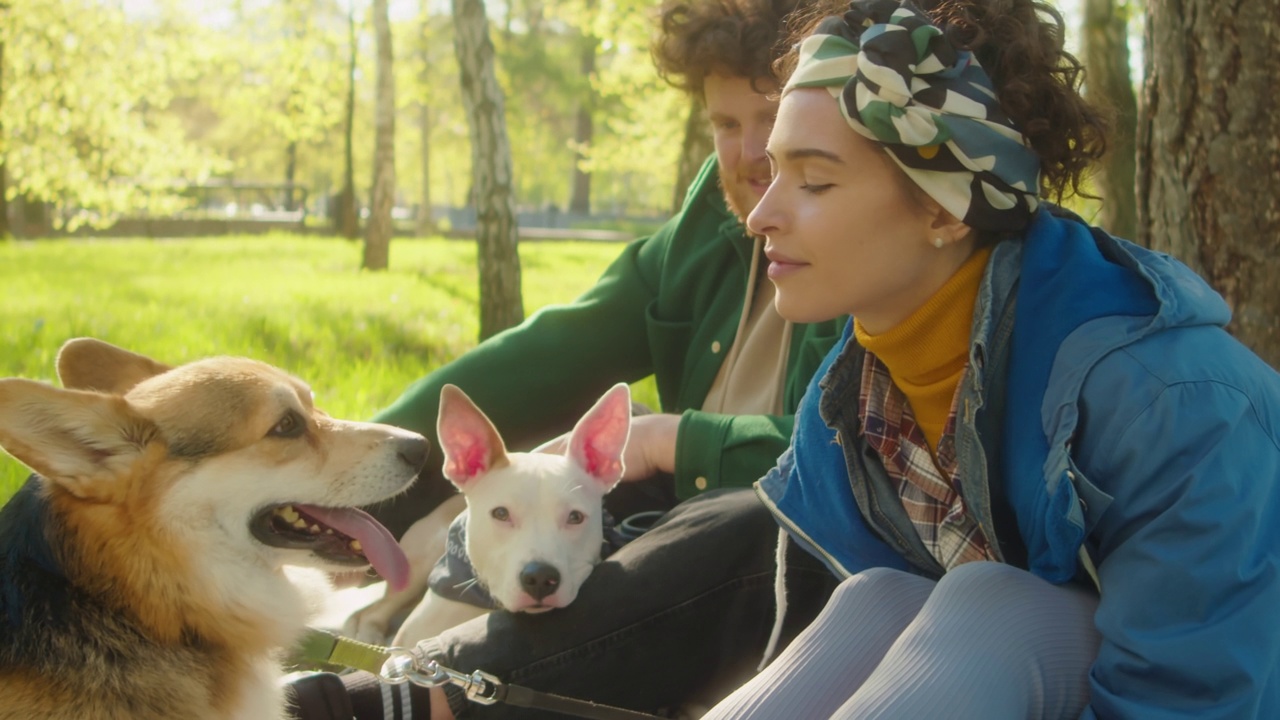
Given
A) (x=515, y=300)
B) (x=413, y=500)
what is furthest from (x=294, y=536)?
(x=515, y=300)

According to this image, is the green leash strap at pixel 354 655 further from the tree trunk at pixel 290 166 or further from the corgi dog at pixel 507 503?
the tree trunk at pixel 290 166

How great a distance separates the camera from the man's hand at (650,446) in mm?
3262

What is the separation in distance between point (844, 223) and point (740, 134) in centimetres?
122

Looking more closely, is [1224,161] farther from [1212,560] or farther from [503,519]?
[503,519]

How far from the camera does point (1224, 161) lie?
11.1ft

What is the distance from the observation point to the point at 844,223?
221 centimetres

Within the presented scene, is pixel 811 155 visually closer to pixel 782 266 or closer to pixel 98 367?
pixel 782 266

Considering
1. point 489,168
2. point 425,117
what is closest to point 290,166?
point 425,117

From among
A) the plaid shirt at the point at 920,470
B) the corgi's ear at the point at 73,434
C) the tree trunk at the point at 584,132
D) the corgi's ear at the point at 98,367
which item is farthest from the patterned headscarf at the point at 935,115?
the tree trunk at the point at 584,132

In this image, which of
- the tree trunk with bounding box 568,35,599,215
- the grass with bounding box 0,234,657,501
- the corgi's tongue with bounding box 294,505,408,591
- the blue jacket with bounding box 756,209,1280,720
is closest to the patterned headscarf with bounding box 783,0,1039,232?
the blue jacket with bounding box 756,209,1280,720

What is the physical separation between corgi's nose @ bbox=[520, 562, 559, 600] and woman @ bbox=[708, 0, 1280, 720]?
596 mm

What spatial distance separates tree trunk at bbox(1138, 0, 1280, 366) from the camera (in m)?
3.29

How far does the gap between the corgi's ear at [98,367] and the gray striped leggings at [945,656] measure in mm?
1756

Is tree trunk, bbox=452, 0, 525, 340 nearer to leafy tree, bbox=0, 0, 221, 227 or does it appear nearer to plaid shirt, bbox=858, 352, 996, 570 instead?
plaid shirt, bbox=858, 352, 996, 570
